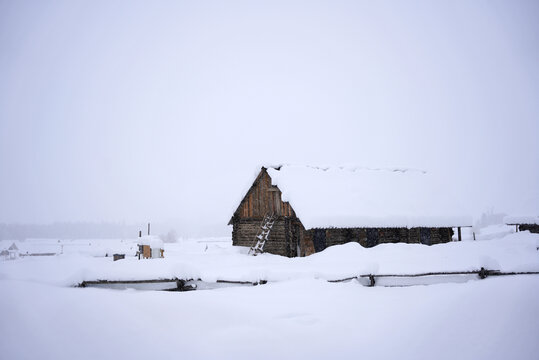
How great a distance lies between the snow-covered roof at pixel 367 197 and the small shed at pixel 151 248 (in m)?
12.0

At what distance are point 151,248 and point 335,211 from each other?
1588 cm

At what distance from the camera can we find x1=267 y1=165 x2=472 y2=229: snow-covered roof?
18141 millimetres

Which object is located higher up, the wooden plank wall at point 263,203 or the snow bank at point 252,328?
the wooden plank wall at point 263,203

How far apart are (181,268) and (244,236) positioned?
44.2 ft

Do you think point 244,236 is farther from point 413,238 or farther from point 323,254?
point 413,238

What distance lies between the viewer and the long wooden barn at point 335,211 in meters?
18.3

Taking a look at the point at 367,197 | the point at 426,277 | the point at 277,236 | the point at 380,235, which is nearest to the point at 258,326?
the point at 426,277

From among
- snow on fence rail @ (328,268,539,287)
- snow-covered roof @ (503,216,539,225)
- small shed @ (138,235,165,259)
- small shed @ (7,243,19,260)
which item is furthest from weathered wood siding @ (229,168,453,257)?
small shed @ (7,243,19,260)

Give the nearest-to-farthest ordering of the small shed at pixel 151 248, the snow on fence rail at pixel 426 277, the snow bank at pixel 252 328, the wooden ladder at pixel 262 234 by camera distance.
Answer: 1. the snow bank at pixel 252 328
2. the snow on fence rail at pixel 426 277
3. the wooden ladder at pixel 262 234
4. the small shed at pixel 151 248

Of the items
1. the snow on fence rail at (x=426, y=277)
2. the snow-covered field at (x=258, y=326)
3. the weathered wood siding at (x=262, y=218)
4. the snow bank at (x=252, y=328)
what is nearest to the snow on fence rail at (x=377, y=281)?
the snow on fence rail at (x=426, y=277)

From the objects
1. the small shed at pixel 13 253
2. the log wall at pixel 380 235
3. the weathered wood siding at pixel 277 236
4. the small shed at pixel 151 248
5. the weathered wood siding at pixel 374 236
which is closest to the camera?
the weathered wood siding at pixel 374 236

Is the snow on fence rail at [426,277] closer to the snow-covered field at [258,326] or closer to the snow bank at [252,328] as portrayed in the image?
the snow-covered field at [258,326]

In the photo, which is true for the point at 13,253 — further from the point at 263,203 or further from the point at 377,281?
the point at 377,281

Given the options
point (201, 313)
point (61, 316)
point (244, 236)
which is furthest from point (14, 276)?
point (244, 236)
